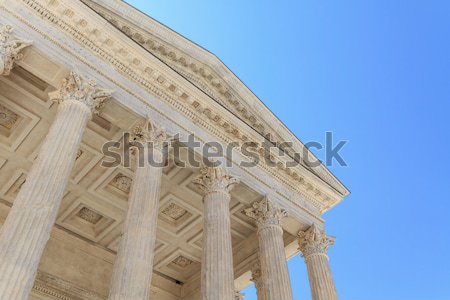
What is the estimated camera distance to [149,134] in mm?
13469

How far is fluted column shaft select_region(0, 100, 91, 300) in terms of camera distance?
8.14m

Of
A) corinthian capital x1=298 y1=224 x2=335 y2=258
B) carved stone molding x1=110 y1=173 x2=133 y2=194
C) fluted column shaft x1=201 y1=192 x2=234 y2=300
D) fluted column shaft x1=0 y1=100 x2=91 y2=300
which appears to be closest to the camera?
fluted column shaft x1=0 y1=100 x2=91 y2=300

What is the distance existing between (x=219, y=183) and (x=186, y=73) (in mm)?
4965

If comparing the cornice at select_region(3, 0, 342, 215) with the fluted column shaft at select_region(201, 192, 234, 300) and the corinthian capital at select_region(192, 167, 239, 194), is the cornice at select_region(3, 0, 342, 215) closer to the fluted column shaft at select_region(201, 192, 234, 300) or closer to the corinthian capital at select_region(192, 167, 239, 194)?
the corinthian capital at select_region(192, 167, 239, 194)

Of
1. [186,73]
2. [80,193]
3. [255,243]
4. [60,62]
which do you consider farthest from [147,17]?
[255,243]

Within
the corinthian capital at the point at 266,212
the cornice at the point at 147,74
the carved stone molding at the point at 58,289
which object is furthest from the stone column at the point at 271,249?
the carved stone molding at the point at 58,289

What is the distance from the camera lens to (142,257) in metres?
10.4

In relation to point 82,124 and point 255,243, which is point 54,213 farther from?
point 255,243

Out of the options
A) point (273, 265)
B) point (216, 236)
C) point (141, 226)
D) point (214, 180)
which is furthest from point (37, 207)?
point (273, 265)

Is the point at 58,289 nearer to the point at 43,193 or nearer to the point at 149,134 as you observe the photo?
the point at 149,134

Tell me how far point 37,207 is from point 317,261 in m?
11.1

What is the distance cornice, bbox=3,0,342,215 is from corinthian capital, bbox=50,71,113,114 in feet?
4.01

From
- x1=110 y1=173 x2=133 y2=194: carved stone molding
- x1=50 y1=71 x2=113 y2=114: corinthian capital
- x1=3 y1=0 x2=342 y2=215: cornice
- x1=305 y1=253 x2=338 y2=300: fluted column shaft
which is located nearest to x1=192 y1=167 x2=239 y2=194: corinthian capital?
x1=3 y1=0 x2=342 y2=215: cornice

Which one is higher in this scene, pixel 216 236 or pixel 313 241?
pixel 313 241
